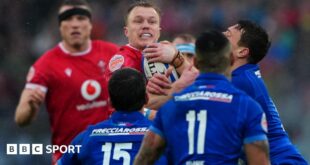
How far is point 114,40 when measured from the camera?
18016mm

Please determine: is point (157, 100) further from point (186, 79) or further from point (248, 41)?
point (248, 41)

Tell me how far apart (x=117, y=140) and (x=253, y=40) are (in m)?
1.78

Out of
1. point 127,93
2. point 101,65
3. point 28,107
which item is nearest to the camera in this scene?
point 127,93

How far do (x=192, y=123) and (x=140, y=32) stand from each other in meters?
2.71

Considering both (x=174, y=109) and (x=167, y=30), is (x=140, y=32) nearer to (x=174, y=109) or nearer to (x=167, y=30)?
(x=174, y=109)

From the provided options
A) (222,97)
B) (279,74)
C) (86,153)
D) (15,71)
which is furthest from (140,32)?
(279,74)

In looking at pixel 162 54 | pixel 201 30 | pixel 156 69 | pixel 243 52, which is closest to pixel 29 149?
pixel 156 69

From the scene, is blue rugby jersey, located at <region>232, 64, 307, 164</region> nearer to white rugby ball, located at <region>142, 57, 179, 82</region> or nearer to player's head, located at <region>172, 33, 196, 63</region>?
white rugby ball, located at <region>142, 57, 179, 82</region>

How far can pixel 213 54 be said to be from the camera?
23.0 feet

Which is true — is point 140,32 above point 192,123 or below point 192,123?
above

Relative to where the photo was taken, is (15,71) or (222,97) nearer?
(222,97)

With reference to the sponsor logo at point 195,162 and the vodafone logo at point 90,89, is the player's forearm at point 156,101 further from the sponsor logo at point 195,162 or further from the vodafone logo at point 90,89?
the vodafone logo at point 90,89

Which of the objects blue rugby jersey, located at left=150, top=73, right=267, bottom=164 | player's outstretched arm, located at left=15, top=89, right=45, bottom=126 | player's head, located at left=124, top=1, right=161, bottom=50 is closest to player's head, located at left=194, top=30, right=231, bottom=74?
blue rugby jersey, located at left=150, top=73, right=267, bottom=164

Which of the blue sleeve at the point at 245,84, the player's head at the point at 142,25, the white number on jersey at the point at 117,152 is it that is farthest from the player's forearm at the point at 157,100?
the white number on jersey at the point at 117,152
